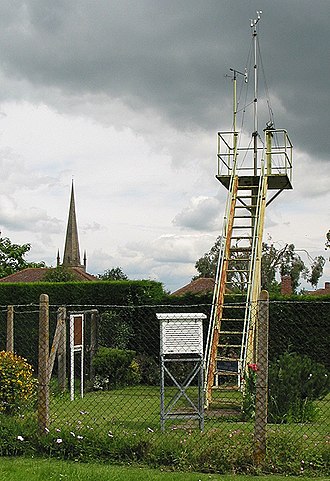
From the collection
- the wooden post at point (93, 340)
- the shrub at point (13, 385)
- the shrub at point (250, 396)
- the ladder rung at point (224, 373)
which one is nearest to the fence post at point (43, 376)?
the shrub at point (13, 385)

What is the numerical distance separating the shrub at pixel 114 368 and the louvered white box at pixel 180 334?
6103mm

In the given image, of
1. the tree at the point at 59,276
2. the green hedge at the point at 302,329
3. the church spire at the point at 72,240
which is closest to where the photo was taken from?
the green hedge at the point at 302,329

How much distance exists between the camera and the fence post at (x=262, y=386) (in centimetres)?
701

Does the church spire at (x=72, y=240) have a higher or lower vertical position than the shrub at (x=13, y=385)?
higher

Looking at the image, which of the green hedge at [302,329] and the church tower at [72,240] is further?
the church tower at [72,240]

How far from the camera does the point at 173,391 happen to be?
1434 centimetres

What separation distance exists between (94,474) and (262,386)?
1.87m

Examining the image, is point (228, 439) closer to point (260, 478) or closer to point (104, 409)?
point (260, 478)

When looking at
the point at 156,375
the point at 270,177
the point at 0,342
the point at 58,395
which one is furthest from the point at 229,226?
the point at 0,342

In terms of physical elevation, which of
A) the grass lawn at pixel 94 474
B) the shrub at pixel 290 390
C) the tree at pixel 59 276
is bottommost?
the grass lawn at pixel 94 474

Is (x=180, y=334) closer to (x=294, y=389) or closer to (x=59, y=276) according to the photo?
(x=294, y=389)

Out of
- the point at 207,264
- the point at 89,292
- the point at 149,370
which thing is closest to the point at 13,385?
the point at 149,370

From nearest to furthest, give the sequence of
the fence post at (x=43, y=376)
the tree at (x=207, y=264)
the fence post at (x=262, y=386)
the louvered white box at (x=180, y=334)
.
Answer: the fence post at (x=262, y=386) < the fence post at (x=43, y=376) < the louvered white box at (x=180, y=334) < the tree at (x=207, y=264)

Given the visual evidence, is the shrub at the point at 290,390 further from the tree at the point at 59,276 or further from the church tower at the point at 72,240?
the church tower at the point at 72,240
